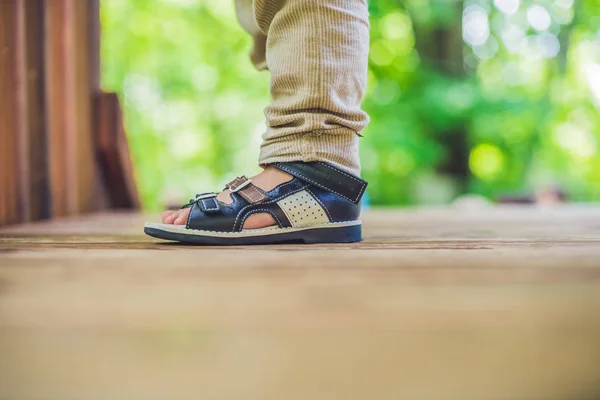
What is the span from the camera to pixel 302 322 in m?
0.63

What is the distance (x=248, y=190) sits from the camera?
1.14 m

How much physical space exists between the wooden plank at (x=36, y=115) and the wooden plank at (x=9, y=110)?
136mm

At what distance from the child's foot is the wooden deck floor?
0.41 metres

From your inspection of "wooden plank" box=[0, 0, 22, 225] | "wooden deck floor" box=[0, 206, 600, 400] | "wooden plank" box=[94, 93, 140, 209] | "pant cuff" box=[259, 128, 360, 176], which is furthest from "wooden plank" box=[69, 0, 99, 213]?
"wooden deck floor" box=[0, 206, 600, 400]

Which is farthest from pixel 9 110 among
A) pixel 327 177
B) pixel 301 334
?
pixel 301 334

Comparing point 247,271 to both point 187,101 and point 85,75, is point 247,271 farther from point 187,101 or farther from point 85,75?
point 187,101

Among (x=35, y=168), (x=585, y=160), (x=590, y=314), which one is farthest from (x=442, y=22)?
(x=590, y=314)

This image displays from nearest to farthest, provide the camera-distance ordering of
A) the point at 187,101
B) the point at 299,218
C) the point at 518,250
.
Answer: the point at 518,250 → the point at 299,218 → the point at 187,101

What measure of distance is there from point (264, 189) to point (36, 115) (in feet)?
4.26

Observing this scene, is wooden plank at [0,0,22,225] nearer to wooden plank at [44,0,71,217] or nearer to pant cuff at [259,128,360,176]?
wooden plank at [44,0,71,217]

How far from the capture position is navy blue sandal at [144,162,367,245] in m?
1.10

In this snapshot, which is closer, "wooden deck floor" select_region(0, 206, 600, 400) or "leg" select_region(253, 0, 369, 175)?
"wooden deck floor" select_region(0, 206, 600, 400)

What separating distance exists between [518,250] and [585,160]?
29.2ft

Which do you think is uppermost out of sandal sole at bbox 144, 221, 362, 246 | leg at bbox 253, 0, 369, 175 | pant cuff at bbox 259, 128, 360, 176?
leg at bbox 253, 0, 369, 175
